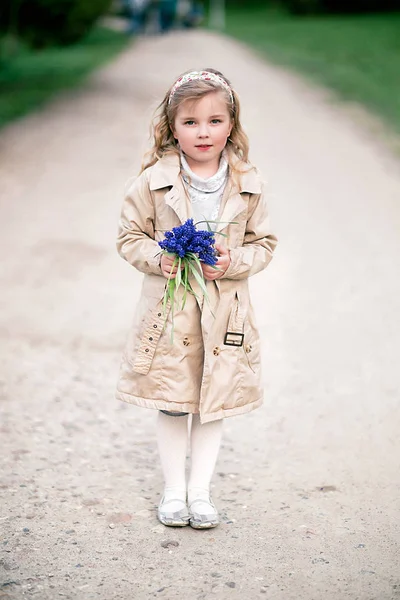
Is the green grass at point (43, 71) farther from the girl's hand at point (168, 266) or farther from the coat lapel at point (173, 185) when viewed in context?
the girl's hand at point (168, 266)

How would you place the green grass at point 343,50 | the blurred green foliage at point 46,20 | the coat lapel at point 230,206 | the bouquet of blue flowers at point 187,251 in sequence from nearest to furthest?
the bouquet of blue flowers at point 187,251 → the coat lapel at point 230,206 → the blurred green foliage at point 46,20 → the green grass at point 343,50

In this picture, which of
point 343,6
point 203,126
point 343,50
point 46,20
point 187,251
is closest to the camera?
point 187,251

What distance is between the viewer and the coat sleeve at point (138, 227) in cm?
323

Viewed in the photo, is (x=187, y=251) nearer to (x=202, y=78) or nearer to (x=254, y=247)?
(x=254, y=247)

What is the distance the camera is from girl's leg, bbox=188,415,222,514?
11.3 feet

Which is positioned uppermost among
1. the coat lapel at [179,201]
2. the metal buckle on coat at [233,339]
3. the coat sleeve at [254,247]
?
the coat lapel at [179,201]

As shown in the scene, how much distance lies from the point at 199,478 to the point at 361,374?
1.83 meters

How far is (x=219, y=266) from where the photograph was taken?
124 inches

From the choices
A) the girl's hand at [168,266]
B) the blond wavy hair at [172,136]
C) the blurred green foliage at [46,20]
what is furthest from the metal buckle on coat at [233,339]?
the blurred green foliage at [46,20]

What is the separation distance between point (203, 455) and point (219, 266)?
A: 78 centimetres

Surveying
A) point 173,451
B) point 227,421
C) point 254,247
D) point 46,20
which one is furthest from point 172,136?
point 46,20

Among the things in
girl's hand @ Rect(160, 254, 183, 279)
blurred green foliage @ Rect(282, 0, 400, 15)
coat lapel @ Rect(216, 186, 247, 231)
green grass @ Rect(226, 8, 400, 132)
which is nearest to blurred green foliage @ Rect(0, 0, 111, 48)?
green grass @ Rect(226, 8, 400, 132)

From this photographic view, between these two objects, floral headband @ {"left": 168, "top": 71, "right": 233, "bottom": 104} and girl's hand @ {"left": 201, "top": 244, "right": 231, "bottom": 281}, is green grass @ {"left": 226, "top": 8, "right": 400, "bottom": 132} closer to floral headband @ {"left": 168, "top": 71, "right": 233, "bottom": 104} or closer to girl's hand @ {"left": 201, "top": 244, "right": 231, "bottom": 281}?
floral headband @ {"left": 168, "top": 71, "right": 233, "bottom": 104}

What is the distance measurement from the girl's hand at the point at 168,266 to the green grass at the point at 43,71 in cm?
1037
